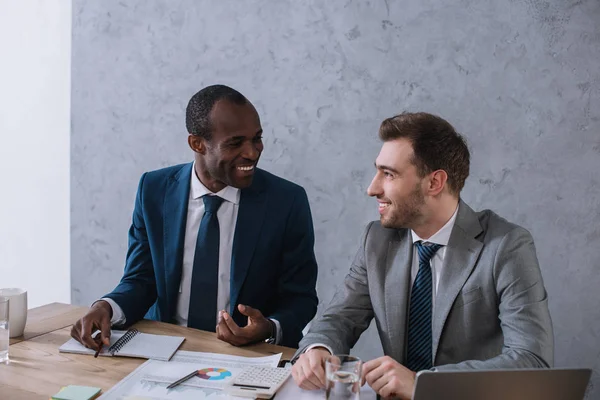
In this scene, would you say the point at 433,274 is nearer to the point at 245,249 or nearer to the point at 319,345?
the point at 319,345

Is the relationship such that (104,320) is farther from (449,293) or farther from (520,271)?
(520,271)

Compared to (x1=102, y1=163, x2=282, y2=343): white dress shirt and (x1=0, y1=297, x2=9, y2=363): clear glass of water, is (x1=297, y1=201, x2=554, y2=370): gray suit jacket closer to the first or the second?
(x1=102, y1=163, x2=282, y2=343): white dress shirt

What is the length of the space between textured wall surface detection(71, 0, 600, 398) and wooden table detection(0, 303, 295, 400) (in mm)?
1319

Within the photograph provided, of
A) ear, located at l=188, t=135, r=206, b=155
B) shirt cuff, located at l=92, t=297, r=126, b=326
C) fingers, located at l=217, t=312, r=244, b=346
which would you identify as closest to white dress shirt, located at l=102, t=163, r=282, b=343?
ear, located at l=188, t=135, r=206, b=155

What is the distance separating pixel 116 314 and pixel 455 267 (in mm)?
1042

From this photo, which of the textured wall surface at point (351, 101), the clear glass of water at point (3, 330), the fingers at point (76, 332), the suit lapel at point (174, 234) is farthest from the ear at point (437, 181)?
the clear glass of water at point (3, 330)

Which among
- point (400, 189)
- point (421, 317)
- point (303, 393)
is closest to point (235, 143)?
point (400, 189)

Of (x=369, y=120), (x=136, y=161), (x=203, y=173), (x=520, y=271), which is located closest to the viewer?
(x=520, y=271)

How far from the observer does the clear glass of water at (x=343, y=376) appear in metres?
1.29

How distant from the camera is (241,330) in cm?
176

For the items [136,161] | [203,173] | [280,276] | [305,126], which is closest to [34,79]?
[136,161]

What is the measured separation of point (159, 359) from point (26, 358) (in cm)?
36

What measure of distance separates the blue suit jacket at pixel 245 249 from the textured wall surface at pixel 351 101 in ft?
2.66

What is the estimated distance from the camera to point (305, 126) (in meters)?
3.04
